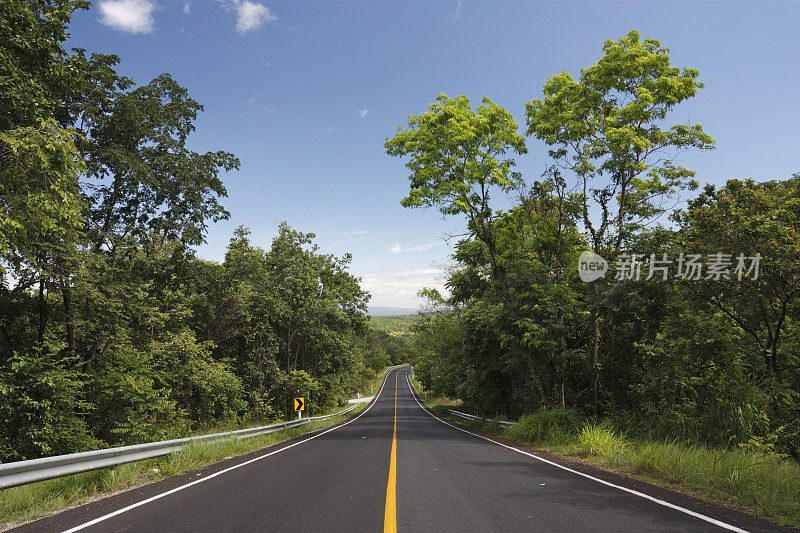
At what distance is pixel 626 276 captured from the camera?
1174 cm

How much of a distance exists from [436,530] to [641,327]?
11.9 m

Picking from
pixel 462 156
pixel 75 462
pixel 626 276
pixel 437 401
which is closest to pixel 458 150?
pixel 462 156

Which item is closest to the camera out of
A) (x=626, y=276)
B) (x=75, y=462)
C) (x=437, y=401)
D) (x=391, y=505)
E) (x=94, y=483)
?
(x=391, y=505)

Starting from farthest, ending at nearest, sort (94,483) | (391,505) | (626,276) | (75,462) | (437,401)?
(437,401) < (626,276) < (94,483) < (75,462) < (391,505)

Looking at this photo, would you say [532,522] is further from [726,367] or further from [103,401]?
[103,401]

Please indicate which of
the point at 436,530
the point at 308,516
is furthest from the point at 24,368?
the point at 436,530

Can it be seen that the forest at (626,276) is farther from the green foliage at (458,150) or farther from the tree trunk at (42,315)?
the tree trunk at (42,315)

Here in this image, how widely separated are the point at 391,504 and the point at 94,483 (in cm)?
485

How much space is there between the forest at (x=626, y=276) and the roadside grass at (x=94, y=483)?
9.95 meters

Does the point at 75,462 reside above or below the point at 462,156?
below

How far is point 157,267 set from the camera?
1570 centimetres

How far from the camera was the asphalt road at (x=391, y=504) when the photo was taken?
4219mm

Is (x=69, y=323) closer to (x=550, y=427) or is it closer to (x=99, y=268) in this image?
(x=99, y=268)

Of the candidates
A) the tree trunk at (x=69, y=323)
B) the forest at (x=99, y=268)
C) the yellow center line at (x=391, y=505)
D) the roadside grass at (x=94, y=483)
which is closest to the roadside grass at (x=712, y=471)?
the yellow center line at (x=391, y=505)
